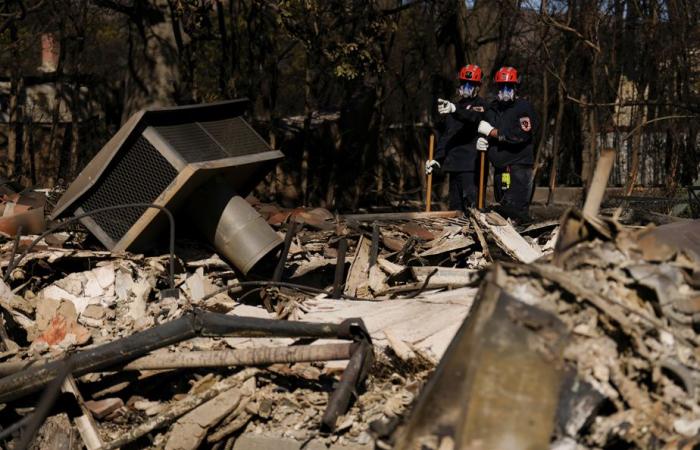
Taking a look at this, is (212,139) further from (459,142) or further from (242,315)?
(459,142)

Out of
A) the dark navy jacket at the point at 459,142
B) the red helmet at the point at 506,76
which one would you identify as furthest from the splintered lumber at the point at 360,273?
the red helmet at the point at 506,76

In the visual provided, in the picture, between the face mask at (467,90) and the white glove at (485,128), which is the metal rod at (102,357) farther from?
the face mask at (467,90)

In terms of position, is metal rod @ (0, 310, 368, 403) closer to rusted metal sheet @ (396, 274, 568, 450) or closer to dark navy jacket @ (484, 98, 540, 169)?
rusted metal sheet @ (396, 274, 568, 450)

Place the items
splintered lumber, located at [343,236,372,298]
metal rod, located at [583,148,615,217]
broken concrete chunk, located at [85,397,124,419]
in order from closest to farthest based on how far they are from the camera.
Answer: metal rod, located at [583,148,615,217]
broken concrete chunk, located at [85,397,124,419]
splintered lumber, located at [343,236,372,298]

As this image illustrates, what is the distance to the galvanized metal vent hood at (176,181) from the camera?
22.3ft

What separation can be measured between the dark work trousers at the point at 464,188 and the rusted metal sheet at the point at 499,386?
245 inches

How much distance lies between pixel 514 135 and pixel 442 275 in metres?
2.49

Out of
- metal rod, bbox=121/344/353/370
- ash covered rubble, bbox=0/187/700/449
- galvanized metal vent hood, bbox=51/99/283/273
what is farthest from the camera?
galvanized metal vent hood, bbox=51/99/283/273

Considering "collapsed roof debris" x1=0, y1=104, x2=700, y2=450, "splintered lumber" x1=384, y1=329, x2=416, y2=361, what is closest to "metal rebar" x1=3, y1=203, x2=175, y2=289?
"collapsed roof debris" x1=0, y1=104, x2=700, y2=450

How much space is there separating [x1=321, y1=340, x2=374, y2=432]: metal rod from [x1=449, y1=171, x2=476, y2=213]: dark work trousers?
15.6 ft

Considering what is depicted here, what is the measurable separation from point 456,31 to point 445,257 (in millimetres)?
8474

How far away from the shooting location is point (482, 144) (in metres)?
8.91

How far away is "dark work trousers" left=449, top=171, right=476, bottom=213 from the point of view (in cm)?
934

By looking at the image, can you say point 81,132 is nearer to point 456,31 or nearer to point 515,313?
point 456,31
